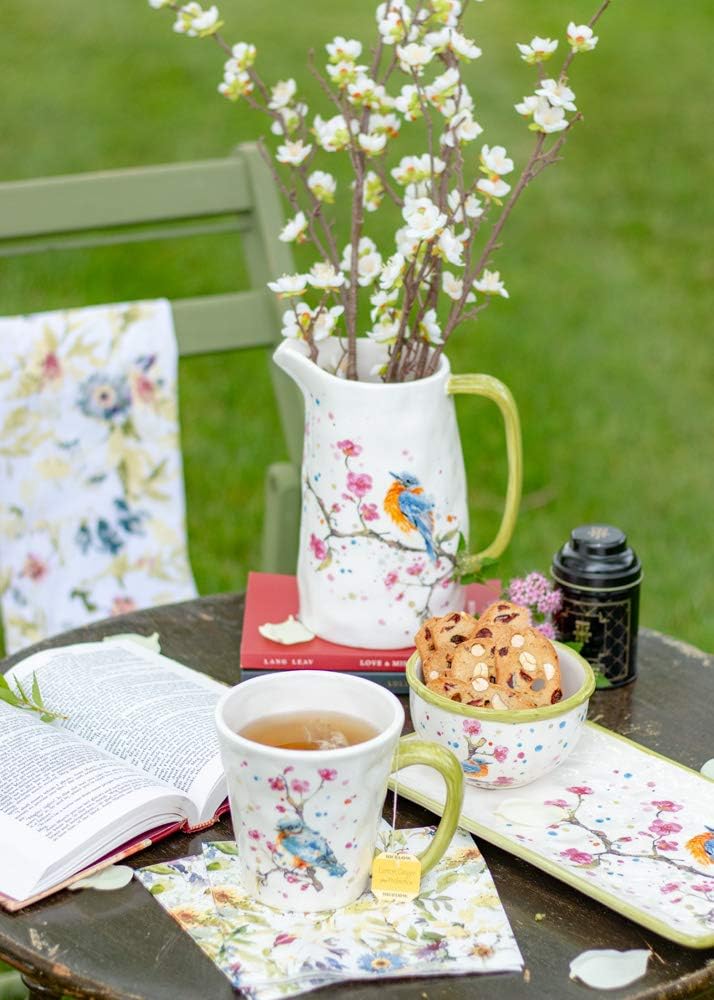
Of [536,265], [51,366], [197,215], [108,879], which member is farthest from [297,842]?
[536,265]

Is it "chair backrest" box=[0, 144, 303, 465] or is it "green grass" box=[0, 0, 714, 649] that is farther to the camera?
"green grass" box=[0, 0, 714, 649]

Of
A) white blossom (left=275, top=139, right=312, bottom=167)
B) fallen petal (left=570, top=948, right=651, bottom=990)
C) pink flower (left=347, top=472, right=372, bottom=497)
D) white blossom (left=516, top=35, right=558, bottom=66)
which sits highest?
white blossom (left=516, top=35, right=558, bottom=66)

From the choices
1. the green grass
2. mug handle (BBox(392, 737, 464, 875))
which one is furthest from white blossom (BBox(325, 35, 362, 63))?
the green grass

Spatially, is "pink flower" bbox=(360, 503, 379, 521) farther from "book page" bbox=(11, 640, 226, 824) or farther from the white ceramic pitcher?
"book page" bbox=(11, 640, 226, 824)

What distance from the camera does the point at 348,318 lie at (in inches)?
45.3

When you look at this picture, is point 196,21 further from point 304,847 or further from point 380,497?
point 304,847

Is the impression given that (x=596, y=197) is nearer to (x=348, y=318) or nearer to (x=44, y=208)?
(x=44, y=208)

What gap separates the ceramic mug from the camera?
0.83 meters

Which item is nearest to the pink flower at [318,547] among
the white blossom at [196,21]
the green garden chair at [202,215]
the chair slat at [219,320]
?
the white blossom at [196,21]

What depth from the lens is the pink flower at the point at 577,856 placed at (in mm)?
927

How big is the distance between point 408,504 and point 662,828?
1.09ft

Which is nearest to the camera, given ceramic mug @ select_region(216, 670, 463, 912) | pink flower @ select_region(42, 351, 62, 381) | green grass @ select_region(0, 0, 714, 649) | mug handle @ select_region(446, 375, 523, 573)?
ceramic mug @ select_region(216, 670, 463, 912)

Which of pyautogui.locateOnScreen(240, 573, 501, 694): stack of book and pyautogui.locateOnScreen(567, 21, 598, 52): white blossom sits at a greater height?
pyautogui.locateOnScreen(567, 21, 598, 52): white blossom

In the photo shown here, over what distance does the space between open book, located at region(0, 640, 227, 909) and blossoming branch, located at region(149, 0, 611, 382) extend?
0.33m
